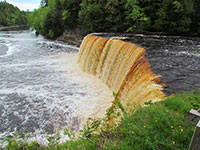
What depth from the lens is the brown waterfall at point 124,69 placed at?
16.1ft

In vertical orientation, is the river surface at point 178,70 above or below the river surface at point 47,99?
above

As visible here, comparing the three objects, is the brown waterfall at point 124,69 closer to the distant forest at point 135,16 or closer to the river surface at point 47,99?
the river surface at point 47,99

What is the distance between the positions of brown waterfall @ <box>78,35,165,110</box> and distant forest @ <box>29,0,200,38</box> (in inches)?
370

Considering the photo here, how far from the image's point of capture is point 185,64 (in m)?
7.10

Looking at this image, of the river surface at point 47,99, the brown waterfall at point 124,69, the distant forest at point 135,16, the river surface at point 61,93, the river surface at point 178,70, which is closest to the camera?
the brown waterfall at point 124,69

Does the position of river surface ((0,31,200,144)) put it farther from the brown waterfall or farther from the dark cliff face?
the brown waterfall

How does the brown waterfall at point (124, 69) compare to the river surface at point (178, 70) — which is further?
the river surface at point (178, 70)

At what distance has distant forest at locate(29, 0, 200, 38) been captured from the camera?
1741cm

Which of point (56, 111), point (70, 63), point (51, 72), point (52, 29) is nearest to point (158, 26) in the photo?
point (70, 63)

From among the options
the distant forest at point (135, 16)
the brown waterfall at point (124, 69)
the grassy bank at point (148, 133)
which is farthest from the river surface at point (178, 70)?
the distant forest at point (135, 16)

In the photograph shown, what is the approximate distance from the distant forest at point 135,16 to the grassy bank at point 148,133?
16659 millimetres

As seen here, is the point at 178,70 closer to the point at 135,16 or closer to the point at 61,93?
the point at 61,93

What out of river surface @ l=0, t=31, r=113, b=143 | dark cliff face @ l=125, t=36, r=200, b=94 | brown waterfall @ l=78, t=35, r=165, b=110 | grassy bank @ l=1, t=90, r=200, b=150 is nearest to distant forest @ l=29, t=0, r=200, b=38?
brown waterfall @ l=78, t=35, r=165, b=110

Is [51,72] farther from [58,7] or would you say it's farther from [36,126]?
[58,7]
